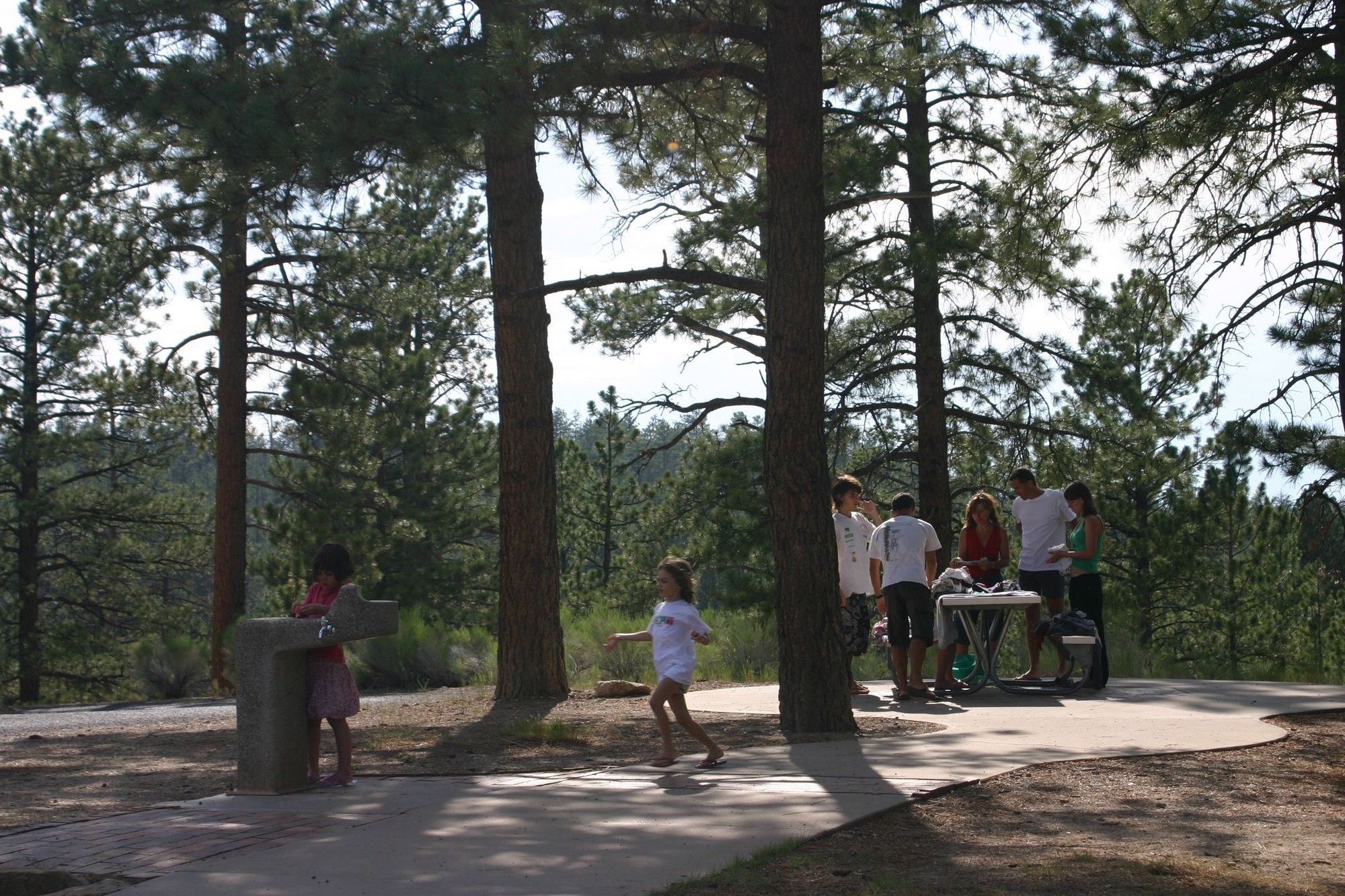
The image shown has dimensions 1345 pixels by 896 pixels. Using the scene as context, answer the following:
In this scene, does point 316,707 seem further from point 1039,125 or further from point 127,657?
point 127,657

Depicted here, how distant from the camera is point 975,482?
25891 mm

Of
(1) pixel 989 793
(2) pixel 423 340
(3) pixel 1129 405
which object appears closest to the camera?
(1) pixel 989 793

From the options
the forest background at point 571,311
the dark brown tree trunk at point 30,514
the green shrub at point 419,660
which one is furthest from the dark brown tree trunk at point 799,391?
the dark brown tree trunk at point 30,514

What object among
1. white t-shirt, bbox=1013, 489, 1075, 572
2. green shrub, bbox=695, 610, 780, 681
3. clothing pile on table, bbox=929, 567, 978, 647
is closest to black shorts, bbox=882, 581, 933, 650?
clothing pile on table, bbox=929, 567, 978, 647

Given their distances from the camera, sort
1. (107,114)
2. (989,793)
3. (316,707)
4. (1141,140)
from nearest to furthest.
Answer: (989,793), (316,707), (1141,140), (107,114)

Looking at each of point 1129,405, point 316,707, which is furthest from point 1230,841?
point 1129,405

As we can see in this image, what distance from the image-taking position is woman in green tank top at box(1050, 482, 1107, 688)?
11.3 metres

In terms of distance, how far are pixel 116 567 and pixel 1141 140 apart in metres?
27.1

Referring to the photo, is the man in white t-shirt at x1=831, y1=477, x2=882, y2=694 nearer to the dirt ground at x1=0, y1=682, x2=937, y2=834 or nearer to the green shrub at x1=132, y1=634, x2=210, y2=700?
the dirt ground at x1=0, y1=682, x2=937, y2=834

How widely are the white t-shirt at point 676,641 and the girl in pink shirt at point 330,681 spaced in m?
1.73

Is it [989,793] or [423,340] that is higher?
[423,340]

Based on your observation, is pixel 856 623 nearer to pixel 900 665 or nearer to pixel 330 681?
pixel 900 665

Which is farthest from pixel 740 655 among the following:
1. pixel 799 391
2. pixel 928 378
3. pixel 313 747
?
pixel 313 747

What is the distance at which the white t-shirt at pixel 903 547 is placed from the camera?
11.0 meters
